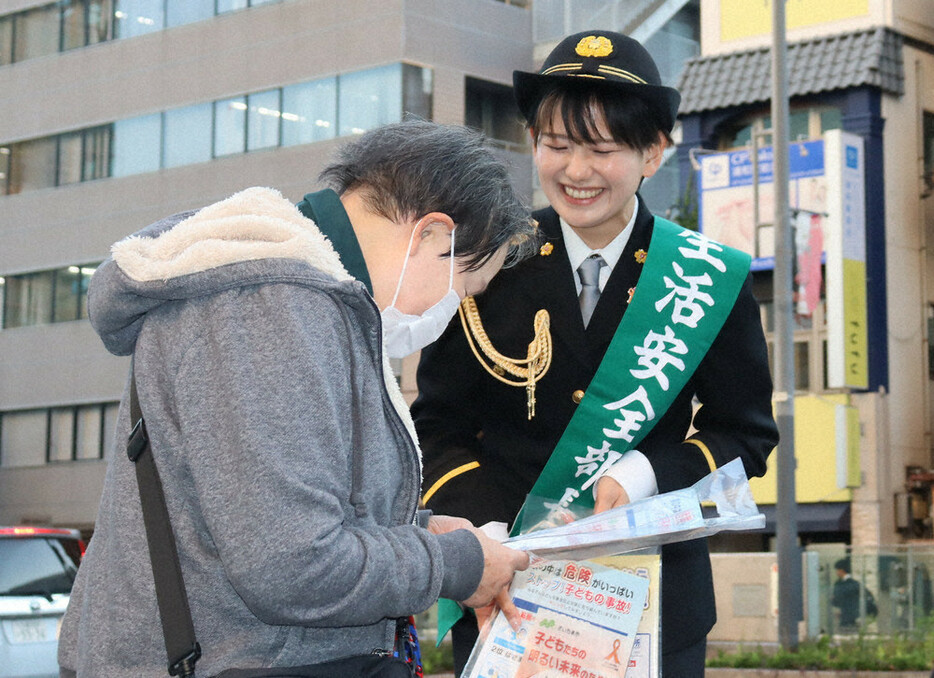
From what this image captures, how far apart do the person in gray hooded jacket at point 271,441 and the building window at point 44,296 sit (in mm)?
28229

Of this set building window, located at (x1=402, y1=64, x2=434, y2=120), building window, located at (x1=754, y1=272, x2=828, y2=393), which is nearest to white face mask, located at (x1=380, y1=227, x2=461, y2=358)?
building window, located at (x1=754, y1=272, x2=828, y2=393)

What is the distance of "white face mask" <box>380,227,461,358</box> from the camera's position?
2.47m

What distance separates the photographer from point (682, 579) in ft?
10.5

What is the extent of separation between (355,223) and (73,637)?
821mm

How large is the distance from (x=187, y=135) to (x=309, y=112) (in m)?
3.42

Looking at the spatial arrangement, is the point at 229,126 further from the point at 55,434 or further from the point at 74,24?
the point at 55,434

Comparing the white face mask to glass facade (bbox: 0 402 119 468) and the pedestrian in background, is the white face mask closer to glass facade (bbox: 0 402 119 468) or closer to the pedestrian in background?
the pedestrian in background

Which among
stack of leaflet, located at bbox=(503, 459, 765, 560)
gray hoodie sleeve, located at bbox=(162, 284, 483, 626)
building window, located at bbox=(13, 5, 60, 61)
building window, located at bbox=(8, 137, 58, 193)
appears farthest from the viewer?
building window, located at bbox=(13, 5, 60, 61)

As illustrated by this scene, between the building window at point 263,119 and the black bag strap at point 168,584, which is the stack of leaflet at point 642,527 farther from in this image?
the building window at point 263,119

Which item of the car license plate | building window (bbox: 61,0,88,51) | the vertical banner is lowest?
the car license plate

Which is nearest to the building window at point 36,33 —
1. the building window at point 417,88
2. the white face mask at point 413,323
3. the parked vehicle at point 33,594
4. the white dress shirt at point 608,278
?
the building window at point 417,88

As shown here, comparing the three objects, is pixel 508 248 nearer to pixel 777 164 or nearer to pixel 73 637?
pixel 73 637

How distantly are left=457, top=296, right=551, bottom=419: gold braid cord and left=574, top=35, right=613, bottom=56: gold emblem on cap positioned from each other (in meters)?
0.61

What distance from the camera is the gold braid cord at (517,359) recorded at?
330 cm
